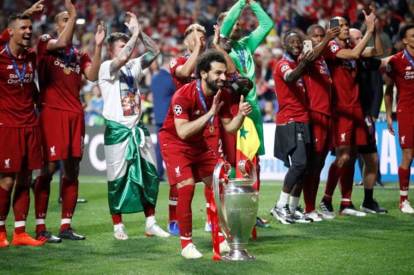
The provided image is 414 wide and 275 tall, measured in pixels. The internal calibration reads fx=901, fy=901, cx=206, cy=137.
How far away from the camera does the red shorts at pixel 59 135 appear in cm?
984

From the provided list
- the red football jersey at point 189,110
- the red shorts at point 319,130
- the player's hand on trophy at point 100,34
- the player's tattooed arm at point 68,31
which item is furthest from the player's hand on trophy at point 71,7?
the red shorts at point 319,130

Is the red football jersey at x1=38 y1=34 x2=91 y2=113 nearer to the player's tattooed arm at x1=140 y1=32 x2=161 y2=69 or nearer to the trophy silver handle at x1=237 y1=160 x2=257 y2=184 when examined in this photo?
the player's tattooed arm at x1=140 y1=32 x2=161 y2=69

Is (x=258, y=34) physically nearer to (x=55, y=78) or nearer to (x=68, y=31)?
(x=68, y=31)

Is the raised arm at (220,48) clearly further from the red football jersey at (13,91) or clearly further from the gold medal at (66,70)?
the red football jersey at (13,91)

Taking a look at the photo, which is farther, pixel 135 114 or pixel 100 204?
pixel 100 204

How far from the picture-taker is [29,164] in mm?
9641

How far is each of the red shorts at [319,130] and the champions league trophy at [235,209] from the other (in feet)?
9.94

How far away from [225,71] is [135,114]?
2.20 metres

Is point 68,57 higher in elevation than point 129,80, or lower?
higher

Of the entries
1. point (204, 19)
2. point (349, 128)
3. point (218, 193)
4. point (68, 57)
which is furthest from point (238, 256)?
point (204, 19)

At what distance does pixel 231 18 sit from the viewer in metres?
10.1

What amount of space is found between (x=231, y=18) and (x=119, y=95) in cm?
153

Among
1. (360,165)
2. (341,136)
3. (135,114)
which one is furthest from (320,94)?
(360,165)

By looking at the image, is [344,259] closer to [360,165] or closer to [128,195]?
[128,195]
